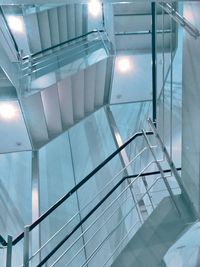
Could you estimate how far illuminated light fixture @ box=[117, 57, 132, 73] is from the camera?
285 cm

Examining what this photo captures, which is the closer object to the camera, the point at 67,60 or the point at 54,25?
the point at 67,60

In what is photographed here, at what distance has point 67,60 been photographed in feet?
8.73

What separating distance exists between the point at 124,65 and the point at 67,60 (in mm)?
509

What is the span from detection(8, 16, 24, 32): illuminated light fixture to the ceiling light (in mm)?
1267

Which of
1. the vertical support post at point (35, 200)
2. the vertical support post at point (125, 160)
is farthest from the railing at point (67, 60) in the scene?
the vertical support post at point (35, 200)

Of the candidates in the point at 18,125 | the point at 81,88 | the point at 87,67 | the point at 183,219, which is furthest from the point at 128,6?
the point at 183,219

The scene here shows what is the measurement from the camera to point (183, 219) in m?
1.04

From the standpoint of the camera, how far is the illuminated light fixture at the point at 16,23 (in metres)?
3.49

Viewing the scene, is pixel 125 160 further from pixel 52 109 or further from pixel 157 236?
pixel 157 236

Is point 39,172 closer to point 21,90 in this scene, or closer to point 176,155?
point 21,90

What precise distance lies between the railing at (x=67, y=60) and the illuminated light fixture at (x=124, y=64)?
0.15 m

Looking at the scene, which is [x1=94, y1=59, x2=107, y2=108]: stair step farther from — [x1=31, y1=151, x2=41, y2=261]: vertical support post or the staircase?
the staircase

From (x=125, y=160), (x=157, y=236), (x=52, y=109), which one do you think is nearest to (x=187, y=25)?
(x=157, y=236)

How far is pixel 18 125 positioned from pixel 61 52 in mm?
659
